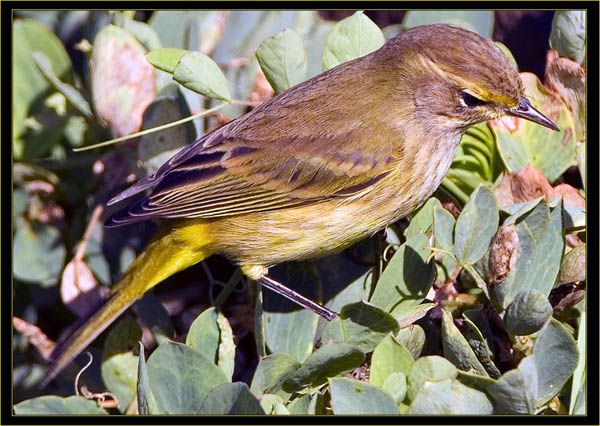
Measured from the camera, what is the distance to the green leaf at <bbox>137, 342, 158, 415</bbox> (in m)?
1.93

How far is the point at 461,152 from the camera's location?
9.71 feet

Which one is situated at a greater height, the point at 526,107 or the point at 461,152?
the point at 526,107

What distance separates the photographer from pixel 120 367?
8.70ft

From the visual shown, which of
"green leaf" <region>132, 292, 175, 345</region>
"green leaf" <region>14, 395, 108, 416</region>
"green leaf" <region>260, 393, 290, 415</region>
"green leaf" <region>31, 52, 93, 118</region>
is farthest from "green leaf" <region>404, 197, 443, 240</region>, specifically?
"green leaf" <region>31, 52, 93, 118</region>

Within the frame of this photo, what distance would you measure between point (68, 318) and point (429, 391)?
2.09 metres

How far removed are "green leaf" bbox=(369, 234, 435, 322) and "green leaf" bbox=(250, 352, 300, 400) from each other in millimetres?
377

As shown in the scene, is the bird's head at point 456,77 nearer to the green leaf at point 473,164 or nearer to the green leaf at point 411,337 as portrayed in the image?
the green leaf at point 473,164

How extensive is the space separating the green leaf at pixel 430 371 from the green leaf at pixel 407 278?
0.40 meters

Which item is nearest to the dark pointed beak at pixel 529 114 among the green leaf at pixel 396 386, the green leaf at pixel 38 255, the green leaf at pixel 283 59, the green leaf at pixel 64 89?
the green leaf at pixel 283 59

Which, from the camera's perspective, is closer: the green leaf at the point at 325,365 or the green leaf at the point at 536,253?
the green leaf at the point at 325,365

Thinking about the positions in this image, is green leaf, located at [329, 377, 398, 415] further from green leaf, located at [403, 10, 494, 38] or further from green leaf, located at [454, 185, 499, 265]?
green leaf, located at [403, 10, 494, 38]

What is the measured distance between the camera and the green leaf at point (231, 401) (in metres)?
1.86

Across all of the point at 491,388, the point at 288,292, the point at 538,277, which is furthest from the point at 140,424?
the point at 538,277

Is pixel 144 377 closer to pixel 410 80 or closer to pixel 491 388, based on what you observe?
pixel 491 388
